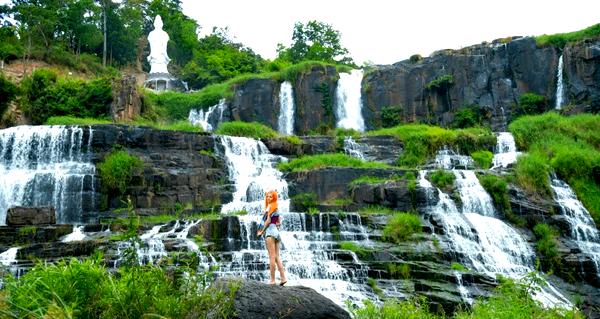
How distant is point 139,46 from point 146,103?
824 inches

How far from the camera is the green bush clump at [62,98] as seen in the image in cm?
3447

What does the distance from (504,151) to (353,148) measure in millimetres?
7204

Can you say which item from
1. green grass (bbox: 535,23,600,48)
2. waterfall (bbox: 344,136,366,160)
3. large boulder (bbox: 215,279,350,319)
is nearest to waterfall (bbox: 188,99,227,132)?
waterfall (bbox: 344,136,366,160)

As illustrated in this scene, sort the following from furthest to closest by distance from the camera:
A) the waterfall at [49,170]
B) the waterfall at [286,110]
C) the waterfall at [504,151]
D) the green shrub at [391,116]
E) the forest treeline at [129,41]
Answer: the forest treeline at [129,41], the waterfall at [286,110], the green shrub at [391,116], the waterfall at [504,151], the waterfall at [49,170]

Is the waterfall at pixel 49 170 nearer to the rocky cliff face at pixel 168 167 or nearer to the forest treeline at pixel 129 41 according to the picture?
the rocky cliff face at pixel 168 167

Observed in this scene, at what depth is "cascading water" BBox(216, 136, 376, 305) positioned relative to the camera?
1612cm

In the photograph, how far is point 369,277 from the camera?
659 inches

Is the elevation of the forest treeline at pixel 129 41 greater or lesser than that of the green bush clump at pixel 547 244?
greater

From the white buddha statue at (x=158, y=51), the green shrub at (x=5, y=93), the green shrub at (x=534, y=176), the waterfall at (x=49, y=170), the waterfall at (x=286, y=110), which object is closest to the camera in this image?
the waterfall at (x=49, y=170)

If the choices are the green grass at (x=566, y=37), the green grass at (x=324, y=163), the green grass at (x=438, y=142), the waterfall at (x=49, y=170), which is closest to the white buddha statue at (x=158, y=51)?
the waterfall at (x=49, y=170)

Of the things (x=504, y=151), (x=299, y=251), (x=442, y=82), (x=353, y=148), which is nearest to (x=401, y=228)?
(x=299, y=251)

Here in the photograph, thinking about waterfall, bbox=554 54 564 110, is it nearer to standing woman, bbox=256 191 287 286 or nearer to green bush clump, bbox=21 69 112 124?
green bush clump, bbox=21 69 112 124

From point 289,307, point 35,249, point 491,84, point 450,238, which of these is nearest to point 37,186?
point 35,249

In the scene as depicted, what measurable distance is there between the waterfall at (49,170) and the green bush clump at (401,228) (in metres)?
11.0
